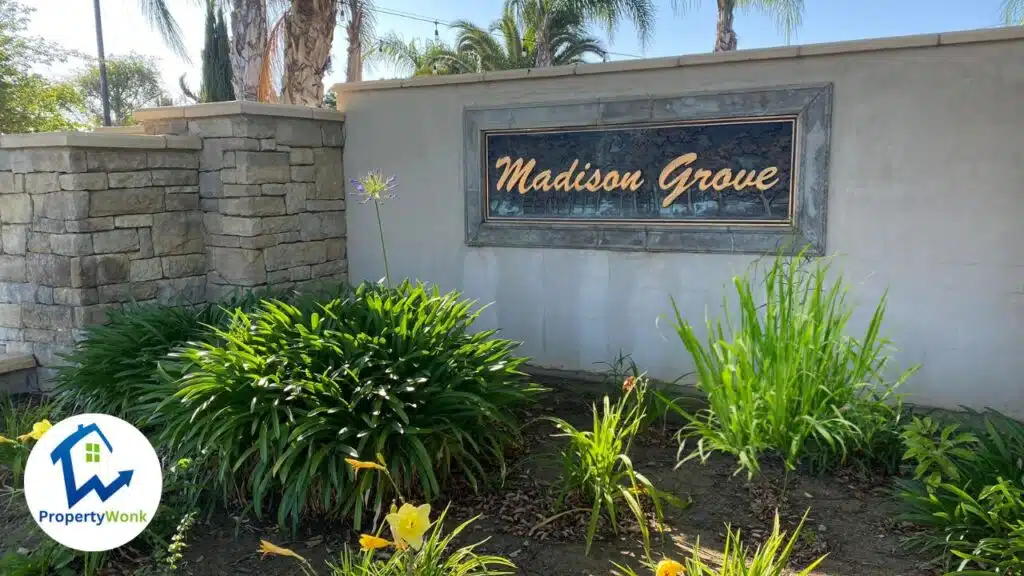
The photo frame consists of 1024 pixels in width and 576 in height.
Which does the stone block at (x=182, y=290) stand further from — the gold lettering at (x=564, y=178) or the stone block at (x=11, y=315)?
the gold lettering at (x=564, y=178)

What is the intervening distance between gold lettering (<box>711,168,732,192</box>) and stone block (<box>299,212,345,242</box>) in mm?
2848

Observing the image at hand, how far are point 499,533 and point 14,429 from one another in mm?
Result: 2677

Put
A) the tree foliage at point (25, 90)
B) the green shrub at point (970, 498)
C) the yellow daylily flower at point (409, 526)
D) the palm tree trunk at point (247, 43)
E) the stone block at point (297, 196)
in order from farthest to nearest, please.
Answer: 1. the tree foliage at point (25, 90)
2. the palm tree trunk at point (247, 43)
3. the stone block at point (297, 196)
4. the green shrub at point (970, 498)
5. the yellow daylily flower at point (409, 526)

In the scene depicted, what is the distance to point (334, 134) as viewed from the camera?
5633mm

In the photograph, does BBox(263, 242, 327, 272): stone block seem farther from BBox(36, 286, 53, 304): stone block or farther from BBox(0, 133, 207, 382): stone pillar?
BBox(36, 286, 53, 304): stone block

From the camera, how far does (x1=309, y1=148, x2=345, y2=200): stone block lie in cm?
554

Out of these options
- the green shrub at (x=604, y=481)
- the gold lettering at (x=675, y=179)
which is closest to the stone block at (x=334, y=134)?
the gold lettering at (x=675, y=179)

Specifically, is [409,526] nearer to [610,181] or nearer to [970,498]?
[970,498]

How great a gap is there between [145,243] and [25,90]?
11603mm

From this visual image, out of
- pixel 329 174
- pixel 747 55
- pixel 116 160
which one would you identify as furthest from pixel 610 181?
pixel 116 160

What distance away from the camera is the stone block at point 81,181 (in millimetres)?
4516

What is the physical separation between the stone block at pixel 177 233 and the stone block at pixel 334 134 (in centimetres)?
105

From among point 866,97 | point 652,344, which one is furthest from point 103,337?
point 866,97

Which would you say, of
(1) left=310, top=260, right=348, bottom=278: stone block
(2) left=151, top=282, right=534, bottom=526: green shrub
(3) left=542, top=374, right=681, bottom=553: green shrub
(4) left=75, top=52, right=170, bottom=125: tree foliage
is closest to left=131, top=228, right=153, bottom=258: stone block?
(1) left=310, top=260, right=348, bottom=278: stone block
